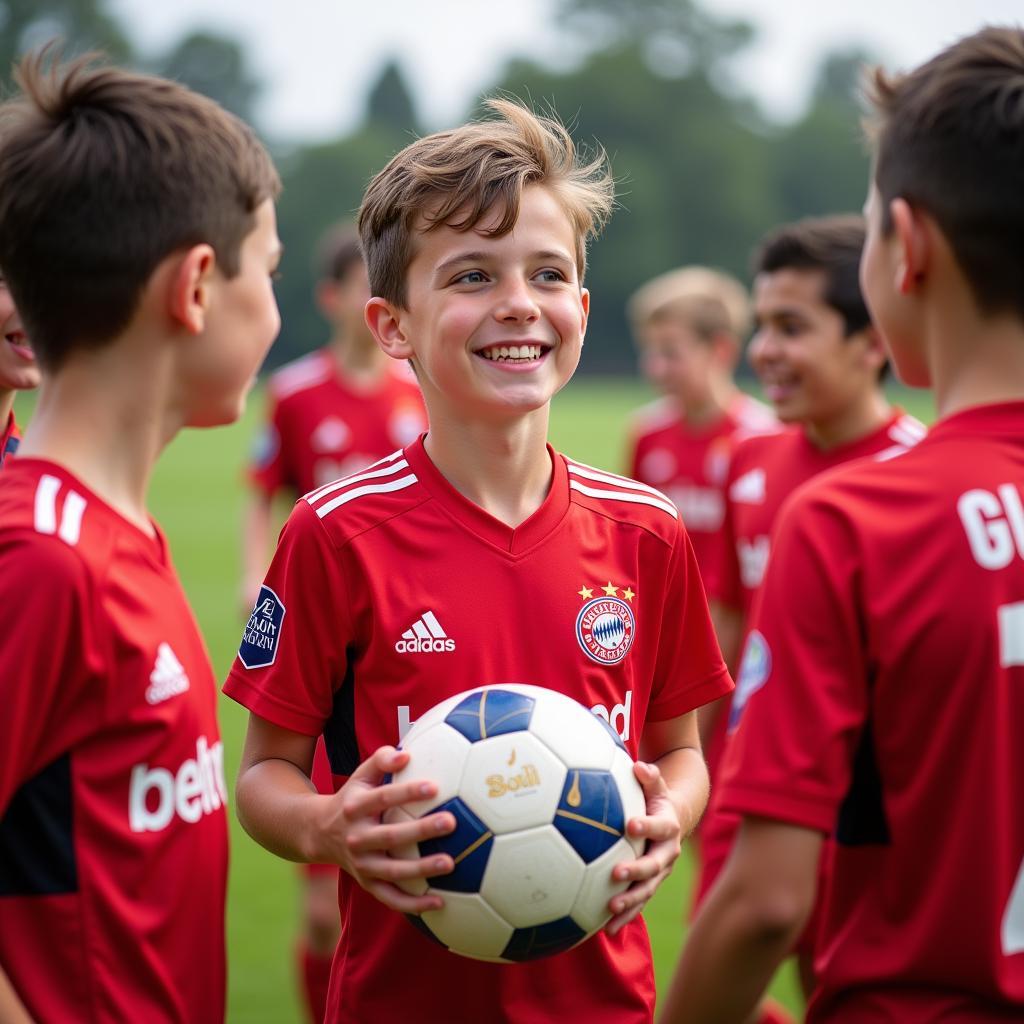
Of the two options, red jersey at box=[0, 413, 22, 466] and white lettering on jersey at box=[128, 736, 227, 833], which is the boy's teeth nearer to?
white lettering on jersey at box=[128, 736, 227, 833]

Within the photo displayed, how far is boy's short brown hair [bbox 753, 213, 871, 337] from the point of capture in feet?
15.8

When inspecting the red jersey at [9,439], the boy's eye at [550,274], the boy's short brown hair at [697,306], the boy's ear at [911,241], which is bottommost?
the boy's short brown hair at [697,306]

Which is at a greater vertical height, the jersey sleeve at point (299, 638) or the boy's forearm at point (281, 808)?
the jersey sleeve at point (299, 638)

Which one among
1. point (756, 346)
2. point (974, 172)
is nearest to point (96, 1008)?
point (974, 172)

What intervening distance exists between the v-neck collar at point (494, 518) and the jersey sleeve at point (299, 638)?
0.85 feet

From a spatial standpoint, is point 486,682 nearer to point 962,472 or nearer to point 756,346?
point 962,472

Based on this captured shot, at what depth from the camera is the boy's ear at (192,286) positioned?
7.61 ft

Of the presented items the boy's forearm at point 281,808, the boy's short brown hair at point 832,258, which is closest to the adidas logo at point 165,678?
the boy's forearm at point 281,808

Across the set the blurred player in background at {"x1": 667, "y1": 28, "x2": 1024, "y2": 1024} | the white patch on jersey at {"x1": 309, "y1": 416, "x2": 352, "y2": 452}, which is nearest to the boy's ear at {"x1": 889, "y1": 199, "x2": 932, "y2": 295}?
the blurred player in background at {"x1": 667, "y1": 28, "x2": 1024, "y2": 1024}

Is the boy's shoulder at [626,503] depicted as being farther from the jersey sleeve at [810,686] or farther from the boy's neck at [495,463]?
the jersey sleeve at [810,686]

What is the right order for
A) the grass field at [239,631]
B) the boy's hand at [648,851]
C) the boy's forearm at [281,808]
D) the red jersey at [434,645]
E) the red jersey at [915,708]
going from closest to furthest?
the red jersey at [915,708] < the boy's hand at [648,851] < the boy's forearm at [281,808] < the red jersey at [434,645] < the grass field at [239,631]

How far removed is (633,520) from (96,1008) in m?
1.33

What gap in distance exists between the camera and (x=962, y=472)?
6.50ft

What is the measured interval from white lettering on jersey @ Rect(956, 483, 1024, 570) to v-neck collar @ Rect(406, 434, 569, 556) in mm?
935
